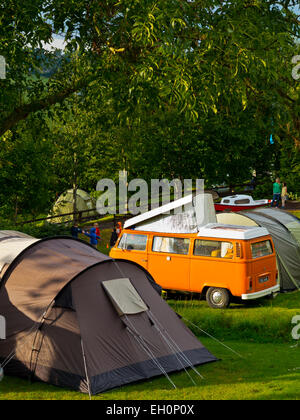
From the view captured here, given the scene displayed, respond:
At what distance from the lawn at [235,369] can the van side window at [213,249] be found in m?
1.52

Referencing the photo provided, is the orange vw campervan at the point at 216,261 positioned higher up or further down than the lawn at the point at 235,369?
higher up

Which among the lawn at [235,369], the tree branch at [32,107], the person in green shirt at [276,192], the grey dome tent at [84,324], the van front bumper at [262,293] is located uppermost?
the tree branch at [32,107]

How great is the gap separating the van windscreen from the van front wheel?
4.17ft

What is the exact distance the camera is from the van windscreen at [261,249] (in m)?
17.0

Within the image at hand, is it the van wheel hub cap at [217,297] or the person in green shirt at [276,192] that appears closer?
the van wheel hub cap at [217,297]

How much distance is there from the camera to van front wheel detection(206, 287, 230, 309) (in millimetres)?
17109

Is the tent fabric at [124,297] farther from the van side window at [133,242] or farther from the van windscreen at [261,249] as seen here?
the van side window at [133,242]

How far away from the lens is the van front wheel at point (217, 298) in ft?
56.1

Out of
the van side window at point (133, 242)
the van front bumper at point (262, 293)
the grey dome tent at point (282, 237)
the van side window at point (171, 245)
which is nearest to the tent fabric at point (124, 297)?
the van front bumper at point (262, 293)

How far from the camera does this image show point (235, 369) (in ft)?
35.8

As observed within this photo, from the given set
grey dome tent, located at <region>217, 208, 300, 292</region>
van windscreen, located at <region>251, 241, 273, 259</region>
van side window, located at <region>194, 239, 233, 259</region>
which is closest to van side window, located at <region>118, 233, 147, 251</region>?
van side window, located at <region>194, 239, 233, 259</region>

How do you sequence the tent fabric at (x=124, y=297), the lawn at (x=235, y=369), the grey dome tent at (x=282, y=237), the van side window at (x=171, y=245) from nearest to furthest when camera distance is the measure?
1. the lawn at (x=235, y=369)
2. the tent fabric at (x=124, y=297)
3. the van side window at (x=171, y=245)
4. the grey dome tent at (x=282, y=237)

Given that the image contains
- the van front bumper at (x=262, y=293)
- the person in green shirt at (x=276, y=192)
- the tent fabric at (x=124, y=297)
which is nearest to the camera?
the tent fabric at (x=124, y=297)
